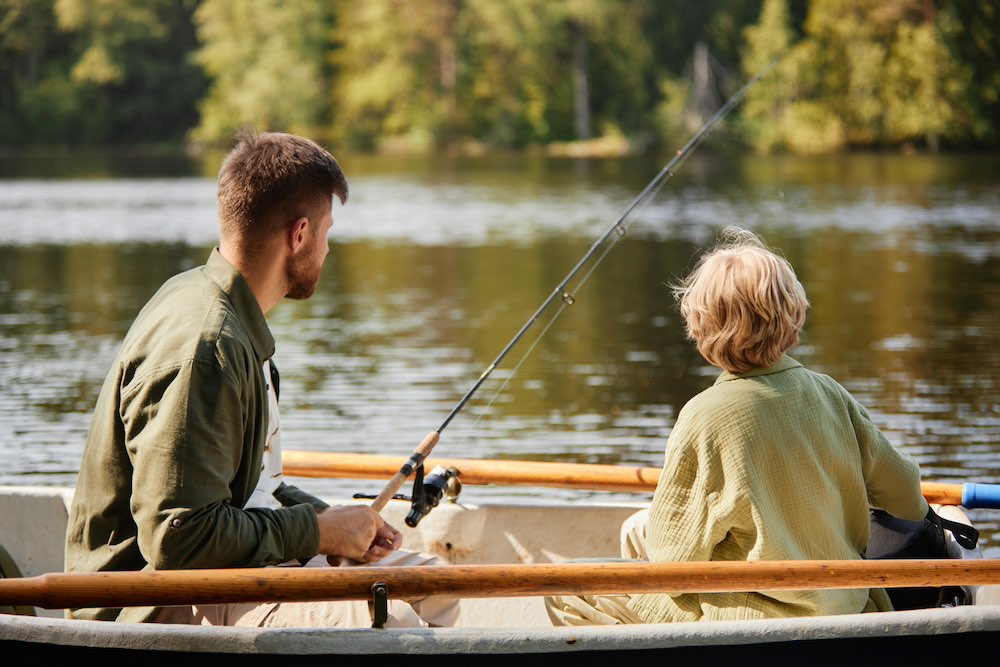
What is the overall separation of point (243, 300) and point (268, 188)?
0.73 feet

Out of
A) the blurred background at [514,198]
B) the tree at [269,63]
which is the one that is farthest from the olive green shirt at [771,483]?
the tree at [269,63]

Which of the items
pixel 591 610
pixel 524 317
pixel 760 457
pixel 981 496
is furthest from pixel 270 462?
pixel 524 317

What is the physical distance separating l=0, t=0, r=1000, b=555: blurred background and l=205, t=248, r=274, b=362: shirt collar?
3.77 m

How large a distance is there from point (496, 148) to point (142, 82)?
54.1 feet

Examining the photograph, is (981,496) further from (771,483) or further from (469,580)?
(469,580)

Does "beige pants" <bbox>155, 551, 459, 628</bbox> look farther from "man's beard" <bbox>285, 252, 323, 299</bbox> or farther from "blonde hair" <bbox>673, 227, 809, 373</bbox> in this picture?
"blonde hair" <bbox>673, 227, 809, 373</bbox>

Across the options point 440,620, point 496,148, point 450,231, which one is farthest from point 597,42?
point 440,620

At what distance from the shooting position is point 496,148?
55438 millimetres

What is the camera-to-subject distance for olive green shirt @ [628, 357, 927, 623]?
2.80m

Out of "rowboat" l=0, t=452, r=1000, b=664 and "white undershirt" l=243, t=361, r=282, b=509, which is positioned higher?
"white undershirt" l=243, t=361, r=282, b=509

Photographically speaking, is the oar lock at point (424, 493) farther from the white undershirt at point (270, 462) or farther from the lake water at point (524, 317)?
the lake water at point (524, 317)

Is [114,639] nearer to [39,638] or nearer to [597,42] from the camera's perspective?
[39,638]

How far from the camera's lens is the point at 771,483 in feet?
9.20

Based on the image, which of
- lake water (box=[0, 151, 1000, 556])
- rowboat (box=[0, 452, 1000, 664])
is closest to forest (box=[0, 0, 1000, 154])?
lake water (box=[0, 151, 1000, 556])
